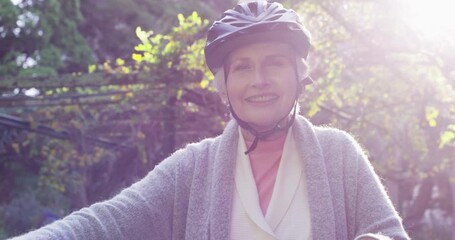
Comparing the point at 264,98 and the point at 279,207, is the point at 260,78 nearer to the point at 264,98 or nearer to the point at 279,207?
the point at 264,98

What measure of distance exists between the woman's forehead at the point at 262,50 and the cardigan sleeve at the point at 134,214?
0.39 metres

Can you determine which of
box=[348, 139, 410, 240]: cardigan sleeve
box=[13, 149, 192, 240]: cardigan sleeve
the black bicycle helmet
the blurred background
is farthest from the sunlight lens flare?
box=[13, 149, 192, 240]: cardigan sleeve

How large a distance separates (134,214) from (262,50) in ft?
2.07

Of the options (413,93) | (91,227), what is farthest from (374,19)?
(91,227)

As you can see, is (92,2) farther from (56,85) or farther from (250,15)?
(250,15)

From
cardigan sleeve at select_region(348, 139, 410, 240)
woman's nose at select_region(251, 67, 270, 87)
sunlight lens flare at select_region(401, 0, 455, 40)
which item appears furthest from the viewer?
sunlight lens flare at select_region(401, 0, 455, 40)

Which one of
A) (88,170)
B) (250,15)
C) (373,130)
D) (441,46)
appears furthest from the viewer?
(88,170)

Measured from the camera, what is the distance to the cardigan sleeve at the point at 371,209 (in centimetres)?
180

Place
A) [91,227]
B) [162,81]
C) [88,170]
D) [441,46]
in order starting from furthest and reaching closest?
[88,170] → [162,81] → [441,46] → [91,227]

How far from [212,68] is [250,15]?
8.4 inches

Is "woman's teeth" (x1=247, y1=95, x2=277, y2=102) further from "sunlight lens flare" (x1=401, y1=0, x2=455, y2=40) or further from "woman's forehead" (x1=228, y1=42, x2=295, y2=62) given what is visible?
"sunlight lens flare" (x1=401, y1=0, x2=455, y2=40)

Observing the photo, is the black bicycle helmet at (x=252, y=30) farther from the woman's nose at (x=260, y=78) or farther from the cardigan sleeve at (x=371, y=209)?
the cardigan sleeve at (x=371, y=209)

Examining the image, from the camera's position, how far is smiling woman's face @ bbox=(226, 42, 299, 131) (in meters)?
1.97

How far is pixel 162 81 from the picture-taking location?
6039 millimetres
